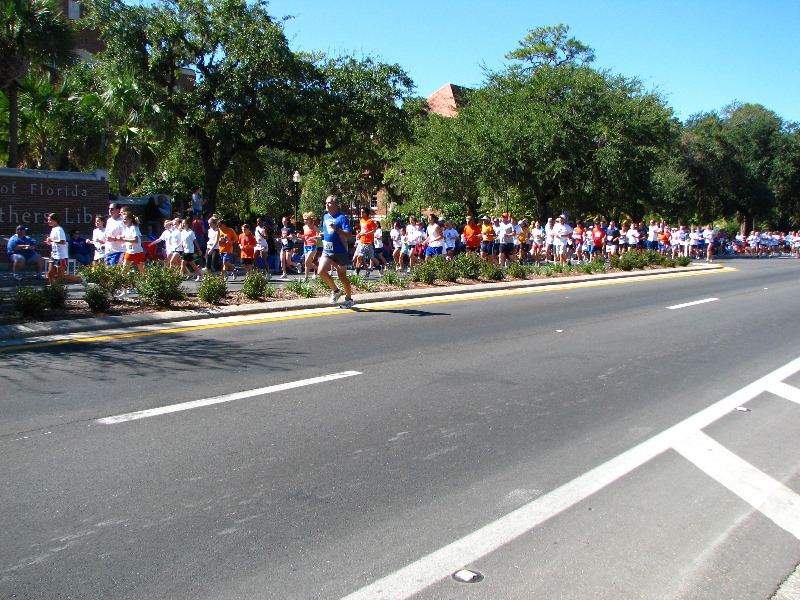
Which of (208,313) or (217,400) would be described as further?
(208,313)

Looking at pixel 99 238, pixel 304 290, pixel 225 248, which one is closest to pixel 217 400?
pixel 304 290

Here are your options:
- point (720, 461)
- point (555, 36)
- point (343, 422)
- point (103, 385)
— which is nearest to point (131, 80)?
point (103, 385)

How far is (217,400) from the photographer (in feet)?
20.9

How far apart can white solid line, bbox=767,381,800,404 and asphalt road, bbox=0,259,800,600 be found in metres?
0.09

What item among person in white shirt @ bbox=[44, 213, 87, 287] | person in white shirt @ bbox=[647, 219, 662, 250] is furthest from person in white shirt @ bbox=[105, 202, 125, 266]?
person in white shirt @ bbox=[647, 219, 662, 250]

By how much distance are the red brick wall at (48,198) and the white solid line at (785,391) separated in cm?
1853

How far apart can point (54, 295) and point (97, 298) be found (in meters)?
0.58

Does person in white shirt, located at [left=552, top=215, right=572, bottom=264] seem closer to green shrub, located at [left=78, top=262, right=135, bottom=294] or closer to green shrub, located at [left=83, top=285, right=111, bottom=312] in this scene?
green shrub, located at [left=78, top=262, right=135, bottom=294]

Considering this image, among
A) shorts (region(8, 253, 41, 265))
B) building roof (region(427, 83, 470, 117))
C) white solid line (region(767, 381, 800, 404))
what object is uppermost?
building roof (region(427, 83, 470, 117))

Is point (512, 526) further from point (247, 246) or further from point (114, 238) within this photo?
point (247, 246)

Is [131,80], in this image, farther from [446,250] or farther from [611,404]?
[611,404]

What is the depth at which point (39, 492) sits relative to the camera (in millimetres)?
4324

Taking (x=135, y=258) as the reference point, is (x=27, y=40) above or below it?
above

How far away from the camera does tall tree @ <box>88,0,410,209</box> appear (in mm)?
24031
